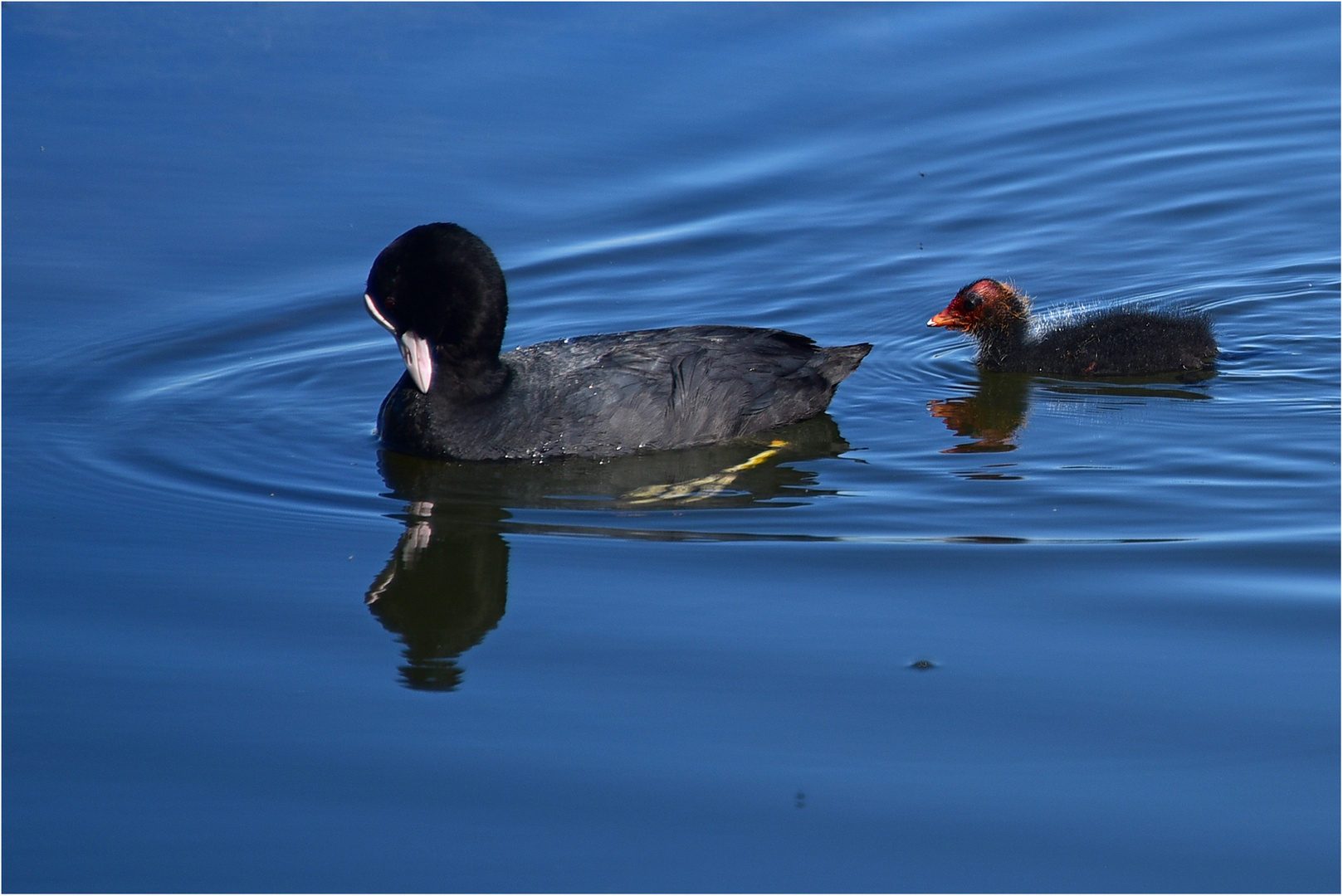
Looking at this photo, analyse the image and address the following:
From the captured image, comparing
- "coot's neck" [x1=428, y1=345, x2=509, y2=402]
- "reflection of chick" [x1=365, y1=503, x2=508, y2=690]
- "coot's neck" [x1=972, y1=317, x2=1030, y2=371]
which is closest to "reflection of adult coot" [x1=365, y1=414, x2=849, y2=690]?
"reflection of chick" [x1=365, y1=503, x2=508, y2=690]

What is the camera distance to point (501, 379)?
23.6 ft

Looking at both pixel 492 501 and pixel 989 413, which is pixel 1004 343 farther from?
pixel 492 501

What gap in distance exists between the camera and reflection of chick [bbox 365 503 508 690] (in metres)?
4.98

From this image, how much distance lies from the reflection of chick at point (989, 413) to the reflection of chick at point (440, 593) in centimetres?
231

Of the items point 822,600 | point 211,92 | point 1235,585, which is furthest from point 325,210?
point 1235,585

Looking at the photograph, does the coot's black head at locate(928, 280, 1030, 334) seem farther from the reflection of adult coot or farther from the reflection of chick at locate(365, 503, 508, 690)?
the reflection of chick at locate(365, 503, 508, 690)

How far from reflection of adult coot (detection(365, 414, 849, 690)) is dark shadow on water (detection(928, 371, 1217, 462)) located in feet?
2.05

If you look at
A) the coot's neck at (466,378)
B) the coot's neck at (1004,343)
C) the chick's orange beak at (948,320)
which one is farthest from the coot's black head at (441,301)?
the coot's neck at (1004,343)

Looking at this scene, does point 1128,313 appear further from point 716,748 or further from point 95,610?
point 95,610

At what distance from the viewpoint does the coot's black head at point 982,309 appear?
335 inches

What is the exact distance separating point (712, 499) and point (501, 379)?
1.26 m

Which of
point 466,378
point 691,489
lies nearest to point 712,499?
point 691,489

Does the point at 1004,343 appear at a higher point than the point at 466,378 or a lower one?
higher

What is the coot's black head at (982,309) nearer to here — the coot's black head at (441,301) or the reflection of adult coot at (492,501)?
the reflection of adult coot at (492,501)
